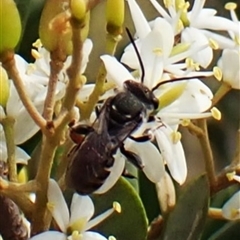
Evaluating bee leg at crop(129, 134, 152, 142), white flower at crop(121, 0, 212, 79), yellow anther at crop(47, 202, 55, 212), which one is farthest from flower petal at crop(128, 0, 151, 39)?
yellow anther at crop(47, 202, 55, 212)

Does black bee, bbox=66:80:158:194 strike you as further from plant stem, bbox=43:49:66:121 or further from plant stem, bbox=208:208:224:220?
plant stem, bbox=208:208:224:220

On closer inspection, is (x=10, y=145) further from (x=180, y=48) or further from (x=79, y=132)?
(x=180, y=48)

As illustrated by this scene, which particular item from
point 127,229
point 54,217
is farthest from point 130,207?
point 54,217

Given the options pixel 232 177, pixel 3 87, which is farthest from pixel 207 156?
pixel 3 87

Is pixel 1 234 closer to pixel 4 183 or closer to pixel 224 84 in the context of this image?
pixel 4 183

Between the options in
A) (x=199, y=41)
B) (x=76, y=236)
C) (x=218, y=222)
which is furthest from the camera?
(x=218, y=222)

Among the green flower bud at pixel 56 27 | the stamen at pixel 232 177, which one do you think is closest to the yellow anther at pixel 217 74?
the stamen at pixel 232 177

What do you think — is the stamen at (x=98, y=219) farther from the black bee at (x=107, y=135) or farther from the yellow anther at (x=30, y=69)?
the yellow anther at (x=30, y=69)
